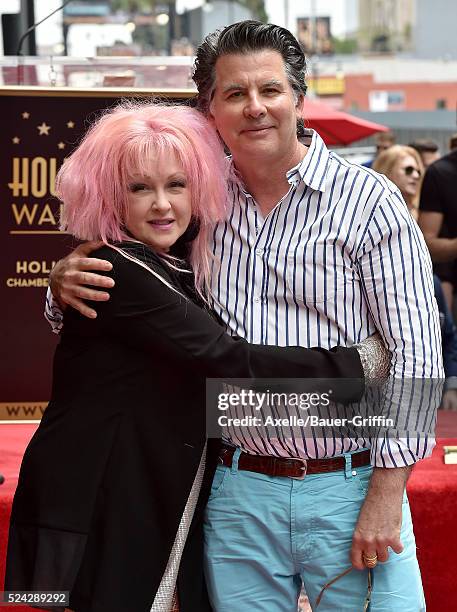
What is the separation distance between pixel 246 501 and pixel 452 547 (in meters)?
0.95

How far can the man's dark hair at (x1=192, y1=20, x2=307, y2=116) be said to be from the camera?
2.32 meters

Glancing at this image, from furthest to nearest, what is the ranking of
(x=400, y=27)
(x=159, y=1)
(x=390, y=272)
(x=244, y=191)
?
(x=159, y=1) → (x=400, y=27) → (x=244, y=191) → (x=390, y=272)

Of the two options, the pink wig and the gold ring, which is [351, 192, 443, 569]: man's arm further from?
Result: the pink wig

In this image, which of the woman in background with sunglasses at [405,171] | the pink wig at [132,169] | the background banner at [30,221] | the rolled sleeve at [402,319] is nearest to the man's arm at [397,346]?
the rolled sleeve at [402,319]

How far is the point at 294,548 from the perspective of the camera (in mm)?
2314

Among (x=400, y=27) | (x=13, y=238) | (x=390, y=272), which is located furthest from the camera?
(x=400, y=27)

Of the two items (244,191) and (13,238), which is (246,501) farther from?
(13,238)

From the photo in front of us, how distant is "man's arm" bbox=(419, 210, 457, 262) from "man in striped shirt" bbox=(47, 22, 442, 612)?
3.29 m

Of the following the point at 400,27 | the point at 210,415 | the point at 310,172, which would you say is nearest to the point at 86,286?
the point at 210,415

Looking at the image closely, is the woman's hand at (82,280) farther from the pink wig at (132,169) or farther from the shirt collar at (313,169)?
the shirt collar at (313,169)

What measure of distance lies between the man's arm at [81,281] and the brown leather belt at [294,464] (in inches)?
19.4

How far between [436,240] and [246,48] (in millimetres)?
3468

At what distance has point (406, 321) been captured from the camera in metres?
2.23

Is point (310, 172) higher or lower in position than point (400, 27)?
lower
